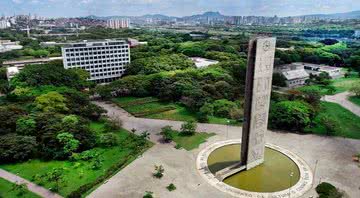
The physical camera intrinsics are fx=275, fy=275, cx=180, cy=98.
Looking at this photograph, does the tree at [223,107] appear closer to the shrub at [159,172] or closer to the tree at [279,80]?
the shrub at [159,172]

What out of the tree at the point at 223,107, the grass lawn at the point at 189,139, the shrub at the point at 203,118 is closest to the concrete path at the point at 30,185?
the grass lawn at the point at 189,139

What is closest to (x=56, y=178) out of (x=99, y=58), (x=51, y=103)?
(x=51, y=103)

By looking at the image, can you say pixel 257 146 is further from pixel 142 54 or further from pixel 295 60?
pixel 295 60

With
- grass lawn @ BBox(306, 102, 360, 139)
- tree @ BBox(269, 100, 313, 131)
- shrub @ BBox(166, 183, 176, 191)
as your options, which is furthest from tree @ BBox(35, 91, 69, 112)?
grass lawn @ BBox(306, 102, 360, 139)

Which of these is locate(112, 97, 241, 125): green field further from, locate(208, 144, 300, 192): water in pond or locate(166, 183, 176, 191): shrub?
locate(166, 183, 176, 191): shrub

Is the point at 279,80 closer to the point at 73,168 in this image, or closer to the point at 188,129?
the point at 188,129

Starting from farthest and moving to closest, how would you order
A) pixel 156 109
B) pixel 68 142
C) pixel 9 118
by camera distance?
pixel 156 109
pixel 9 118
pixel 68 142

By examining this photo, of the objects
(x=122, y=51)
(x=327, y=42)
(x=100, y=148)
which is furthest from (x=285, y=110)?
(x=327, y=42)
